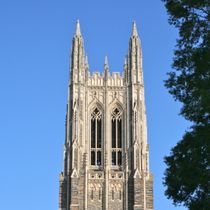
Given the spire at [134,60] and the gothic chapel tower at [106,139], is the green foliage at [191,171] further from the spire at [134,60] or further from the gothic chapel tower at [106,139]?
the spire at [134,60]

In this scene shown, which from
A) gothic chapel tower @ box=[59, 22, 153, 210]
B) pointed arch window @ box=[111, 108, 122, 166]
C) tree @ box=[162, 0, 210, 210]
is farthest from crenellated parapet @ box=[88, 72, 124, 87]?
tree @ box=[162, 0, 210, 210]

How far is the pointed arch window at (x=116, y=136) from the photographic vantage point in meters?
50.4

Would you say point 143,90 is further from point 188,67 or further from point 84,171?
point 188,67

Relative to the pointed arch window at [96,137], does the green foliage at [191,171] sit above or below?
below

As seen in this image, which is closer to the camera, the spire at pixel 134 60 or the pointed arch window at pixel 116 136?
the pointed arch window at pixel 116 136

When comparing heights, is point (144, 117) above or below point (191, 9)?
above

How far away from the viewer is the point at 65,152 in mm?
49062

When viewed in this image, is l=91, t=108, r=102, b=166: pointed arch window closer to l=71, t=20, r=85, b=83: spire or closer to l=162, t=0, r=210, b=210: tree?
l=71, t=20, r=85, b=83: spire

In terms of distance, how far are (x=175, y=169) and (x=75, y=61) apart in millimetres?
38418

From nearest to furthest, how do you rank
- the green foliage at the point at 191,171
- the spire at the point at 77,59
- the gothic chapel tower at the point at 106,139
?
the green foliage at the point at 191,171 → the gothic chapel tower at the point at 106,139 → the spire at the point at 77,59

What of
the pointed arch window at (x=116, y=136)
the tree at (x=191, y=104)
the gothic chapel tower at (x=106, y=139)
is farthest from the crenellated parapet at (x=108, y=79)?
the tree at (x=191, y=104)

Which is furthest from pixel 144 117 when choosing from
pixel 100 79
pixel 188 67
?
pixel 188 67

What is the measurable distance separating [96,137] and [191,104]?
3652 centimetres

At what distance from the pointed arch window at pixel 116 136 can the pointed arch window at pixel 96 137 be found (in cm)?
105
